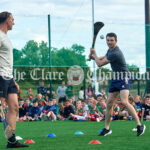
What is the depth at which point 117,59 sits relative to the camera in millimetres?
8141

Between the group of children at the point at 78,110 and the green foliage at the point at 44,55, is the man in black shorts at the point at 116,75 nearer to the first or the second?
the group of children at the point at 78,110

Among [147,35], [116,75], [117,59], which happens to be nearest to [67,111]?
[147,35]

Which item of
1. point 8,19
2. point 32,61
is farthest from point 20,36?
point 8,19

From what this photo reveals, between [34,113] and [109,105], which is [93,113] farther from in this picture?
[109,105]

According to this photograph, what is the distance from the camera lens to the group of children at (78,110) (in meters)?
15.5

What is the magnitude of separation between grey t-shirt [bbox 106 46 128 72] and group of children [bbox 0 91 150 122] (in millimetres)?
7012

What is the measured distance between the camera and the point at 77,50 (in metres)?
17.5

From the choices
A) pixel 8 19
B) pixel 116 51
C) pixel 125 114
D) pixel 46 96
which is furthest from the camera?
pixel 46 96

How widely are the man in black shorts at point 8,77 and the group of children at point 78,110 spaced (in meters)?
8.99

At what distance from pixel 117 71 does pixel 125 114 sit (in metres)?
7.57

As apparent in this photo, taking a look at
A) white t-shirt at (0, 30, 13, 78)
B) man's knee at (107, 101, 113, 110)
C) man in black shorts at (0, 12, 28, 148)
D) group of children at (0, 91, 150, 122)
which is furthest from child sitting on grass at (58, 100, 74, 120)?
white t-shirt at (0, 30, 13, 78)

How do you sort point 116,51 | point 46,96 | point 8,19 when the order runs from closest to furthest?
point 8,19 → point 116,51 → point 46,96

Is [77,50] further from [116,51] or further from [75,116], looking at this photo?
[116,51]

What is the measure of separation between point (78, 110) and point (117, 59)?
8509mm
